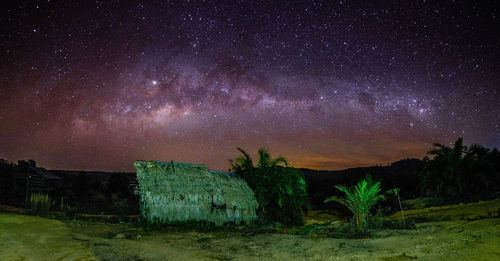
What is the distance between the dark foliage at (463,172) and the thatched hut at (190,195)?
11.9 metres

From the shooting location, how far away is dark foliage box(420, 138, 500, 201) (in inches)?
657

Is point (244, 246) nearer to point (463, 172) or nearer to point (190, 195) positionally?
point (190, 195)

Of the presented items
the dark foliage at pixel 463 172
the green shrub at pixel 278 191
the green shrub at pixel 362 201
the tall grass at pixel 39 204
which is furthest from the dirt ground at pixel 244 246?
the dark foliage at pixel 463 172

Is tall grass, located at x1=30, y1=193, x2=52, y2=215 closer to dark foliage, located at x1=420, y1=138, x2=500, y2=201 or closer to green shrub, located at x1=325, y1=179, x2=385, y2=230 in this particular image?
green shrub, located at x1=325, y1=179, x2=385, y2=230

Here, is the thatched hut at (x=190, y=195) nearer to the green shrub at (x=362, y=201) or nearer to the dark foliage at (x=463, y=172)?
the green shrub at (x=362, y=201)

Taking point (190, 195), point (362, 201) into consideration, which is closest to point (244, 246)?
point (362, 201)

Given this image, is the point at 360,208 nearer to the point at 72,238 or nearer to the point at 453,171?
the point at 72,238

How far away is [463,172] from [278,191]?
11833 millimetres

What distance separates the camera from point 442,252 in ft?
15.6

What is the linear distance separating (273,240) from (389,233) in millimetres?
2807

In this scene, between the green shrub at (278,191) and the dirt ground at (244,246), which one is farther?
the green shrub at (278,191)

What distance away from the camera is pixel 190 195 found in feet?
36.0

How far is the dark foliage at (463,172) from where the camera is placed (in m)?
16.7

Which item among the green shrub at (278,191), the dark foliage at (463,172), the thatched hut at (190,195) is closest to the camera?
the thatched hut at (190,195)
